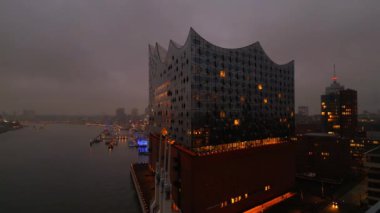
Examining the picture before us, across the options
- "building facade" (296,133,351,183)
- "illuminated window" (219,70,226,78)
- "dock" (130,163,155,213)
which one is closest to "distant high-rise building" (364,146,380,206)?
"building facade" (296,133,351,183)

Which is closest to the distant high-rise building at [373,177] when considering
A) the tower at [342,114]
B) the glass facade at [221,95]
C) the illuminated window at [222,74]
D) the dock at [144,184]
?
the glass facade at [221,95]

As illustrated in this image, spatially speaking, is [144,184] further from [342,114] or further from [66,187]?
[342,114]

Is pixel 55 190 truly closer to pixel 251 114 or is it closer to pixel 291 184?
pixel 251 114

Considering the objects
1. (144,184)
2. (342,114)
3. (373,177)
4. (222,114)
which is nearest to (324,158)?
(373,177)

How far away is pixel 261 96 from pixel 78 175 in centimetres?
6298

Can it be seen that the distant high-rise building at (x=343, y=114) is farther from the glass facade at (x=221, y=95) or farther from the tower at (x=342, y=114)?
the glass facade at (x=221, y=95)

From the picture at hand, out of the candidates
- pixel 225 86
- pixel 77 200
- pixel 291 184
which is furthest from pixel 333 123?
pixel 77 200

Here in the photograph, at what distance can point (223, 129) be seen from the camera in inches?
1510

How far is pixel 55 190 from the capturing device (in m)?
54.9

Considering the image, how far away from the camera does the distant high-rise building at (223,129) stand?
33.9 m

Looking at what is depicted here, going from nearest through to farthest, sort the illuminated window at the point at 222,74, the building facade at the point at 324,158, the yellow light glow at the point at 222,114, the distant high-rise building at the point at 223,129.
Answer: the distant high-rise building at the point at 223,129, the yellow light glow at the point at 222,114, the illuminated window at the point at 222,74, the building facade at the point at 324,158

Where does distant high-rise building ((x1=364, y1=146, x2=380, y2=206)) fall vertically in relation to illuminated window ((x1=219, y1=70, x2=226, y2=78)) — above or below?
below

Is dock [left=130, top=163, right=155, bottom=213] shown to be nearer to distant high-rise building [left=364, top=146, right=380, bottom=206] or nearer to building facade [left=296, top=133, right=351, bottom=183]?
distant high-rise building [left=364, top=146, right=380, bottom=206]

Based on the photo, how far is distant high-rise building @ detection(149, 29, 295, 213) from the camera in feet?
111
